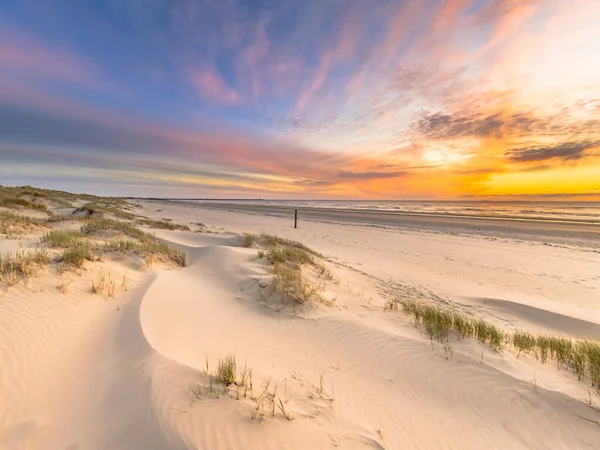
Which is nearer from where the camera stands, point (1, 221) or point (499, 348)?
point (499, 348)

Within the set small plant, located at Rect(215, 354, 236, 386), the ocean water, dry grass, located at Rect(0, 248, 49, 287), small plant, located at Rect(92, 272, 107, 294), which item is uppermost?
the ocean water

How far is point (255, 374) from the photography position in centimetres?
363

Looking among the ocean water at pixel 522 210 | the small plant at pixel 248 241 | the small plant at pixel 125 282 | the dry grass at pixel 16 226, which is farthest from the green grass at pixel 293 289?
the ocean water at pixel 522 210

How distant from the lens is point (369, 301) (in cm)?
719

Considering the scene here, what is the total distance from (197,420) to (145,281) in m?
5.24

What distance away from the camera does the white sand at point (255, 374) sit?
266cm

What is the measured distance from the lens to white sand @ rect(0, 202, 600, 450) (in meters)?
2.66

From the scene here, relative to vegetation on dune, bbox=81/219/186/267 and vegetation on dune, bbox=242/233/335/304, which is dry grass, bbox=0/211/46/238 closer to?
vegetation on dune, bbox=81/219/186/267

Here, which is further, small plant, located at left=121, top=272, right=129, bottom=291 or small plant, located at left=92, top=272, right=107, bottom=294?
small plant, located at left=121, top=272, right=129, bottom=291

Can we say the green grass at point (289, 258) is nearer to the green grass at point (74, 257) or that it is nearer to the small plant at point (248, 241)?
the small plant at point (248, 241)

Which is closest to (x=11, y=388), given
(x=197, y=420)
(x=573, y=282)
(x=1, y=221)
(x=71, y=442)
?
(x=71, y=442)

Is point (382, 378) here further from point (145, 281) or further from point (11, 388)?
point (145, 281)

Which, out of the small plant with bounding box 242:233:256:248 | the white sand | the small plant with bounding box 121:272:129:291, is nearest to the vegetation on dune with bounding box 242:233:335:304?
the small plant with bounding box 242:233:256:248

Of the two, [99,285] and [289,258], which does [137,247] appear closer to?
[99,285]
